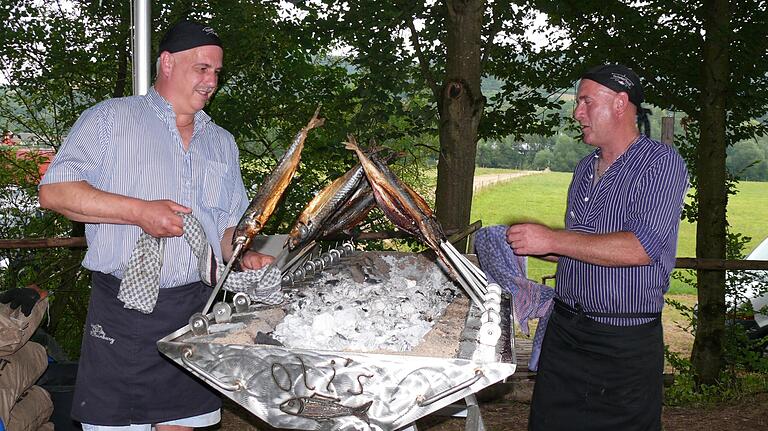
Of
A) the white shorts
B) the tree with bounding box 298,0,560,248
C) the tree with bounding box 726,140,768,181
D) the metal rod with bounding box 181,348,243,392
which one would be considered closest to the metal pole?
the white shorts

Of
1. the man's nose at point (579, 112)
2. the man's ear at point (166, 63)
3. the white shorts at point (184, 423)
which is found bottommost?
the white shorts at point (184, 423)

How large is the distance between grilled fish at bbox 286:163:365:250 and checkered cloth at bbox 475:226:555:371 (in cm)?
62

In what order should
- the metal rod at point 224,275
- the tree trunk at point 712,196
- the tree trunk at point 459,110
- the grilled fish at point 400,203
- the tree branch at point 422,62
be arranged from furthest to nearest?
1. the tree trunk at point 712,196
2. the tree branch at point 422,62
3. the tree trunk at point 459,110
4. the grilled fish at point 400,203
5. the metal rod at point 224,275

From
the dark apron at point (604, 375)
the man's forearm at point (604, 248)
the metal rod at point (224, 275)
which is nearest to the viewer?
the metal rod at point (224, 275)

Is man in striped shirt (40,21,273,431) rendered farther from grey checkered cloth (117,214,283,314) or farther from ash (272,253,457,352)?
ash (272,253,457,352)

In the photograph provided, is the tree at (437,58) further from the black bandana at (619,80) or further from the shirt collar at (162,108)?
the shirt collar at (162,108)

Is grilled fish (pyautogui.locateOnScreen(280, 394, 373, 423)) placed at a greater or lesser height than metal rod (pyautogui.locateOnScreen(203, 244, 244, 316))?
lesser

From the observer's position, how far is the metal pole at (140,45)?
131 inches

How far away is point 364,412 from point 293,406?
21 centimetres

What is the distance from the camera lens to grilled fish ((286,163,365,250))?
9.24ft

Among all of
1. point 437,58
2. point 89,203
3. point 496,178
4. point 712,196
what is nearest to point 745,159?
point 712,196

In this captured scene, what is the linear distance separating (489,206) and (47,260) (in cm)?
1083

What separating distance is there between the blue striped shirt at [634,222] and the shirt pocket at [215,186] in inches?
51.8

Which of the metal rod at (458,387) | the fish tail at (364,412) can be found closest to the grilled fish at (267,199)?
the fish tail at (364,412)
